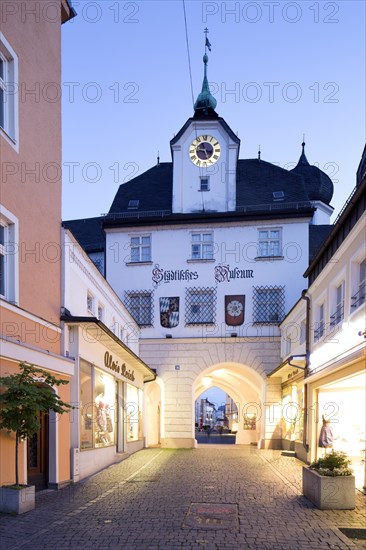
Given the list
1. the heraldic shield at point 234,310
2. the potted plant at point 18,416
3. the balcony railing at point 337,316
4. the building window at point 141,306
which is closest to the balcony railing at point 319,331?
the balcony railing at point 337,316

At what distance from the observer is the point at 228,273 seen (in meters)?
28.0

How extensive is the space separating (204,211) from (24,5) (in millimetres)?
17437

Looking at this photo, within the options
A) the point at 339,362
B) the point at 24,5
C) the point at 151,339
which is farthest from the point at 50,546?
the point at 151,339

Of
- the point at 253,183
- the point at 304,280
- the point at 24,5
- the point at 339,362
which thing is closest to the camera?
the point at 24,5

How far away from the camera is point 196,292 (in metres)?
28.1

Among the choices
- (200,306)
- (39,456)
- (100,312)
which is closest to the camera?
(39,456)

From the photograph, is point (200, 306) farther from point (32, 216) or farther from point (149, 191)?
point (32, 216)

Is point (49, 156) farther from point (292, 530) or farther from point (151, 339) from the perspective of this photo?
point (151, 339)

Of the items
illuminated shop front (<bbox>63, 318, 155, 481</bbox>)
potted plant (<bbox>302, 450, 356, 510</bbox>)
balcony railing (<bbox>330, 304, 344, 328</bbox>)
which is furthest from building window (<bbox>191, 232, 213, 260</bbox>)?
potted plant (<bbox>302, 450, 356, 510</bbox>)

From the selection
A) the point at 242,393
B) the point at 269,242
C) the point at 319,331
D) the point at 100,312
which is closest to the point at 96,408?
the point at 100,312

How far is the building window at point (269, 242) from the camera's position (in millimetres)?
27812

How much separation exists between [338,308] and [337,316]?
0.22m

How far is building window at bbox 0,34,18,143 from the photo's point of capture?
11070 mm

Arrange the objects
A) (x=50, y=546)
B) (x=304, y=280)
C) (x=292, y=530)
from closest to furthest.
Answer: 1. (x=50, y=546)
2. (x=292, y=530)
3. (x=304, y=280)
